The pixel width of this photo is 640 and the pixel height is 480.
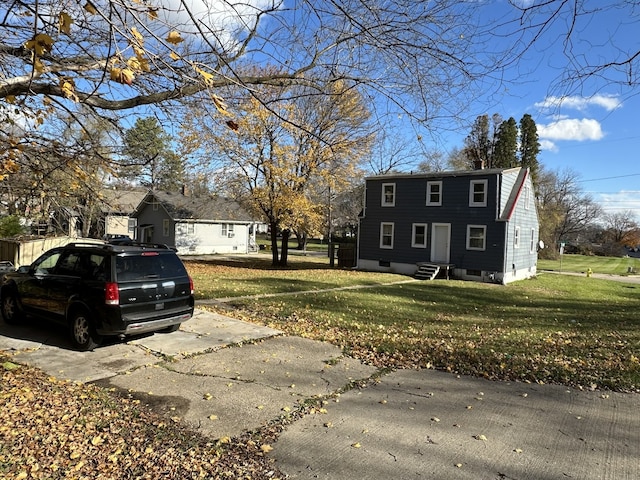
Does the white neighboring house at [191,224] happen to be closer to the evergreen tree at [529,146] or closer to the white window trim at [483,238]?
the white window trim at [483,238]

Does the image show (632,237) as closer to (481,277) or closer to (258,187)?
(481,277)

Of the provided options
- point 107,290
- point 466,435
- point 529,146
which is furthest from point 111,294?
point 529,146

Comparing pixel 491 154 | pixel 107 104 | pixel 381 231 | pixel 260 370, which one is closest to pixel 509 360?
pixel 260 370

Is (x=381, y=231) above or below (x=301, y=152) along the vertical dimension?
below

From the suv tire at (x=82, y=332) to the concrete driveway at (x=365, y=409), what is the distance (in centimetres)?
17

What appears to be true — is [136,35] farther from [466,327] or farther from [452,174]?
[452,174]

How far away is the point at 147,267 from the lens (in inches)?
268

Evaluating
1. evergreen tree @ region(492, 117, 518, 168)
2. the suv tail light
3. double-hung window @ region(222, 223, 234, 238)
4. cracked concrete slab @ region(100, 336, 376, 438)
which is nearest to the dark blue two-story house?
double-hung window @ region(222, 223, 234, 238)

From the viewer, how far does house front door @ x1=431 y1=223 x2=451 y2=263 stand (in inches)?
926

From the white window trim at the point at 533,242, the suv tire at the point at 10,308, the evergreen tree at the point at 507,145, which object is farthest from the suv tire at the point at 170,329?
the evergreen tree at the point at 507,145

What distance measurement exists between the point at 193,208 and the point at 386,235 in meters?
16.5

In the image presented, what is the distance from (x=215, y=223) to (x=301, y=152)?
16.8 meters

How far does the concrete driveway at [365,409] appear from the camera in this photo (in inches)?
137

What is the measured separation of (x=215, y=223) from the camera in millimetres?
36875
